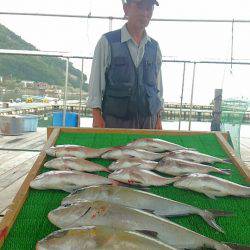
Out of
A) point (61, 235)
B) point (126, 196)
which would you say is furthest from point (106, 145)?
point (61, 235)

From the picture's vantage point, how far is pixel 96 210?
1813mm

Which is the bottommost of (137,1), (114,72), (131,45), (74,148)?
(74,148)

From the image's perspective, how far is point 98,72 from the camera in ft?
12.7

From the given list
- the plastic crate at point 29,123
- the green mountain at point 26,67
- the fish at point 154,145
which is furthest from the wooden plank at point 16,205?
the plastic crate at point 29,123

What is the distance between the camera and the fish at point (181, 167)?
2.56 m

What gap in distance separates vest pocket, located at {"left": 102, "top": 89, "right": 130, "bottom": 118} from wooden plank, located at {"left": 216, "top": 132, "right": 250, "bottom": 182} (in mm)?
939

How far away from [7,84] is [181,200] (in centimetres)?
1290

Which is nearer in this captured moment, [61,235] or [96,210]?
[61,235]

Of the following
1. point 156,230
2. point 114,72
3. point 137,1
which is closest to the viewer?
point 156,230

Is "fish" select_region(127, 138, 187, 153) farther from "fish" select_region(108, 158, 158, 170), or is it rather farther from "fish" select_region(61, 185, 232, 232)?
"fish" select_region(61, 185, 232, 232)

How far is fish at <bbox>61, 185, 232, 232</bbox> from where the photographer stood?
6.63 feet

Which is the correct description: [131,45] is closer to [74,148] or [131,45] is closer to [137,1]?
[137,1]

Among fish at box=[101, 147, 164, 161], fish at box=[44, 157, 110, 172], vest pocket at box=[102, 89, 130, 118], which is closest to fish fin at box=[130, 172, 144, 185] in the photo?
fish at box=[44, 157, 110, 172]

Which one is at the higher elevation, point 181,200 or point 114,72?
point 114,72
